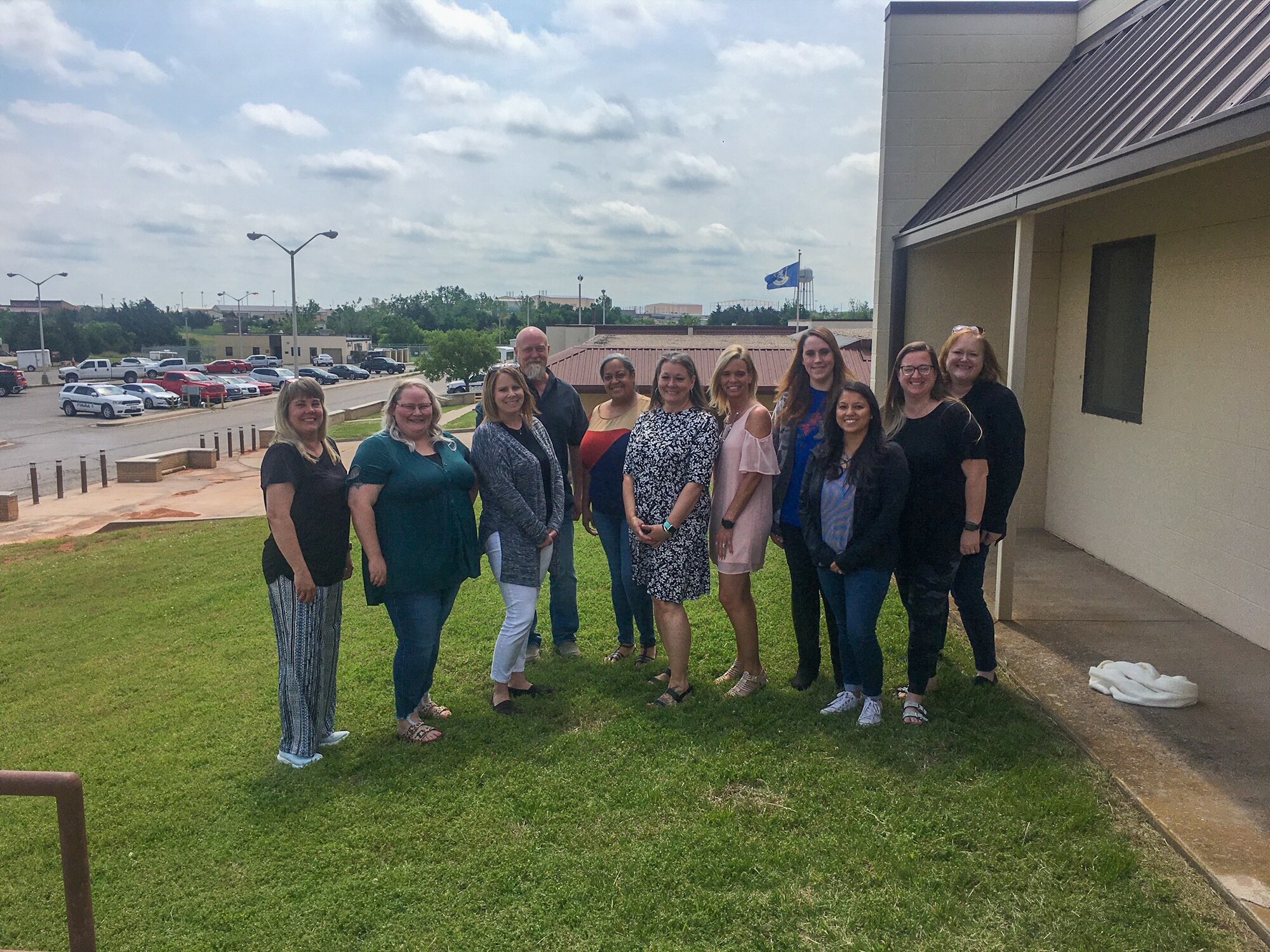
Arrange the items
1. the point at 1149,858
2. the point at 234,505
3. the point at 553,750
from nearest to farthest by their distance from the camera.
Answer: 1. the point at 1149,858
2. the point at 553,750
3. the point at 234,505

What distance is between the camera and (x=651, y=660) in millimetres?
5297

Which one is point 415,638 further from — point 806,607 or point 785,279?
point 785,279

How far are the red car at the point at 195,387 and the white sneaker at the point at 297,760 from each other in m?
40.1

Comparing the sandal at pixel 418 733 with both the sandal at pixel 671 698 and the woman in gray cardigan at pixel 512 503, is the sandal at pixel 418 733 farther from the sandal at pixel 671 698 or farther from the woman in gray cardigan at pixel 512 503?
the sandal at pixel 671 698

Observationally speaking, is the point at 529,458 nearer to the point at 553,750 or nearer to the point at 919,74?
the point at 553,750

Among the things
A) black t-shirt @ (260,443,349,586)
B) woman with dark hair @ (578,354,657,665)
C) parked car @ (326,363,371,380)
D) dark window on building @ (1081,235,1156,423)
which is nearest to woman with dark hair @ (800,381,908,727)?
woman with dark hair @ (578,354,657,665)

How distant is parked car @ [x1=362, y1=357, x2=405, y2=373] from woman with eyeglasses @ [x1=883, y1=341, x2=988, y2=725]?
6711 cm

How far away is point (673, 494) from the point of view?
14.6 ft

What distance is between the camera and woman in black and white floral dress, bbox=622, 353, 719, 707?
4.41 metres

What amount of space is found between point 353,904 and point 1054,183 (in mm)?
4691

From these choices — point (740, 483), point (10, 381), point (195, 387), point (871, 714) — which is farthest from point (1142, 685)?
point (10, 381)

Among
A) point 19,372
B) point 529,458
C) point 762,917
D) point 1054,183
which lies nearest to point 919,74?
point 1054,183

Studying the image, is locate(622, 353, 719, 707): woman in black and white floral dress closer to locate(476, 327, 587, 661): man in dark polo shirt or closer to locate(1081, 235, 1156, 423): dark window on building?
locate(476, 327, 587, 661): man in dark polo shirt

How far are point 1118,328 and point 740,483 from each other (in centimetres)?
412
